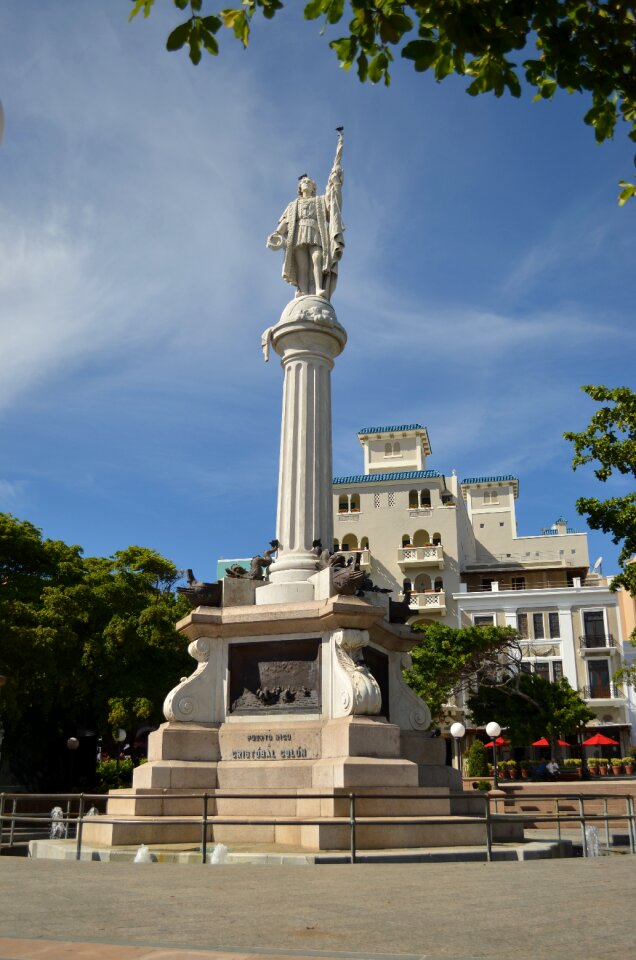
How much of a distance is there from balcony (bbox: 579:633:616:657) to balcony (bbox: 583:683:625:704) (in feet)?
6.11

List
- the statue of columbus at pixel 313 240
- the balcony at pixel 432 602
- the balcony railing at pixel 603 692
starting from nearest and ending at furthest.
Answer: the statue of columbus at pixel 313 240
the balcony railing at pixel 603 692
the balcony at pixel 432 602

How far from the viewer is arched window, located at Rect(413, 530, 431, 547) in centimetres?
6241

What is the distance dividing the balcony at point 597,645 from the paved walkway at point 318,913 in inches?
1839

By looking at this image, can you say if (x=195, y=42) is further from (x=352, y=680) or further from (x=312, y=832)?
(x=352, y=680)

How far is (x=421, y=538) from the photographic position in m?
62.7

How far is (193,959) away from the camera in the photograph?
4559 mm

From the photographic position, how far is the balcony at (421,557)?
5981cm

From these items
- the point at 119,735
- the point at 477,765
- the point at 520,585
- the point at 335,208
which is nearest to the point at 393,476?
the point at 520,585

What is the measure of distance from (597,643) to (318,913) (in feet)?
169

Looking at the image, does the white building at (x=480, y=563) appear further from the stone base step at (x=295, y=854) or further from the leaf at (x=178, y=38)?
the leaf at (x=178, y=38)

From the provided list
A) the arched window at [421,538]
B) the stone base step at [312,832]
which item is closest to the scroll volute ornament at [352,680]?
the stone base step at [312,832]

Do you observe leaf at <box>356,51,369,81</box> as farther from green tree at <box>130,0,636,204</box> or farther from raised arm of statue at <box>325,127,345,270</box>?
raised arm of statue at <box>325,127,345,270</box>

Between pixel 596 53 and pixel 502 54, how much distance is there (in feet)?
2.00

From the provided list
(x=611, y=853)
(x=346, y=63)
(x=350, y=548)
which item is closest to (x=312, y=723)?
(x=611, y=853)
